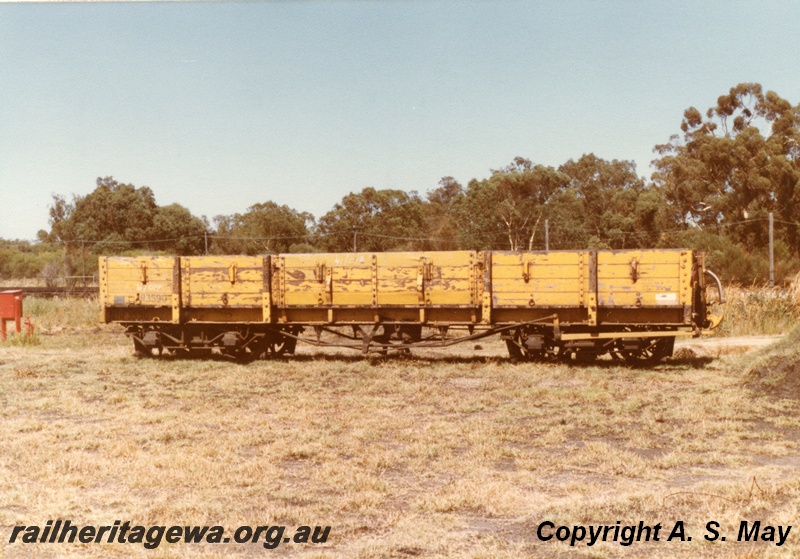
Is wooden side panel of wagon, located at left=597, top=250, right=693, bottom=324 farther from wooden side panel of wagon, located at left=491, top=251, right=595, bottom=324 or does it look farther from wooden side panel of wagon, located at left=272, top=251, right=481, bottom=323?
wooden side panel of wagon, located at left=272, top=251, right=481, bottom=323

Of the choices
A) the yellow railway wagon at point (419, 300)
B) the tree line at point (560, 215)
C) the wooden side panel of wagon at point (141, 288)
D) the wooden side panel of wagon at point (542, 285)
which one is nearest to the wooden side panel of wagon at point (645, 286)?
the yellow railway wagon at point (419, 300)

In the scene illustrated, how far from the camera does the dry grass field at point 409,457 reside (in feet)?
16.8

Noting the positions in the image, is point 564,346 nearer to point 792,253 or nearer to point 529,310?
point 529,310

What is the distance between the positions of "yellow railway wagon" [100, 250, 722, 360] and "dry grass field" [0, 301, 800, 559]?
3.47 ft

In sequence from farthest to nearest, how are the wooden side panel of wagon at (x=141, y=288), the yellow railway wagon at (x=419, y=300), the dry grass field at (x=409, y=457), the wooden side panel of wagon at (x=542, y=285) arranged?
the wooden side panel of wagon at (x=141, y=288) → the wooden side panel of wagon at (x=542, y=285) → the yellow railway wagon at (x=419, y=300) → the dry grass field at (x=409, y=457)

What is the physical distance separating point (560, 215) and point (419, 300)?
43.9 meters

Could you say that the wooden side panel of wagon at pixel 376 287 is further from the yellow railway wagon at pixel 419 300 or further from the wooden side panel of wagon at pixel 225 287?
the wooden side panel of wagon at pixel 225 287

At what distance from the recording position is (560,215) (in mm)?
55656

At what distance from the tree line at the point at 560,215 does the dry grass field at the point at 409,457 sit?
30697mm

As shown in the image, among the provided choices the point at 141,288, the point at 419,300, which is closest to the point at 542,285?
the point at 419,300

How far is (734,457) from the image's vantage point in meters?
6.87

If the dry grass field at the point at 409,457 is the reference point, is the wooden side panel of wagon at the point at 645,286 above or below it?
above

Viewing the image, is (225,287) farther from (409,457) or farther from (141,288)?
(409,457)

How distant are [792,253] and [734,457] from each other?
41.6 m
